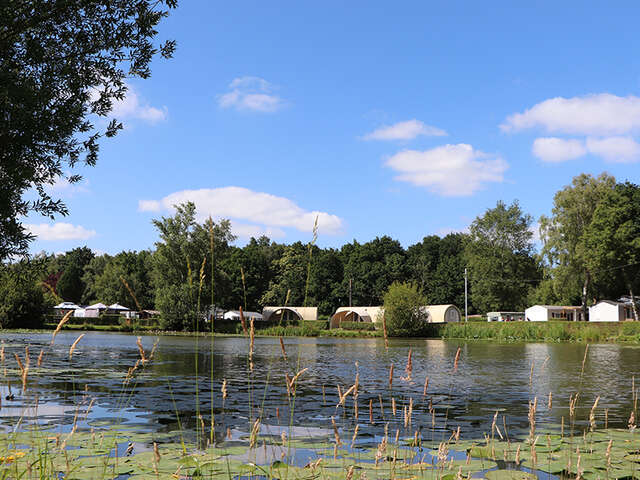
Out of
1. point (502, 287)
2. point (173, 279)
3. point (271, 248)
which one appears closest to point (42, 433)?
point (173, 279)

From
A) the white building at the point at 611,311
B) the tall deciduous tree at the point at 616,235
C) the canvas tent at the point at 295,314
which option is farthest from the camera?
the canvas tent at the point at 295,314

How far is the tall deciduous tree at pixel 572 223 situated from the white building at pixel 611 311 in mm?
3467

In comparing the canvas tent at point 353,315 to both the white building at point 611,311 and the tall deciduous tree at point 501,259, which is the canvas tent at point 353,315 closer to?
the tall deciduous tree at point 501,259

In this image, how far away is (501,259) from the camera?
259ft

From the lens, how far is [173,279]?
216 feet

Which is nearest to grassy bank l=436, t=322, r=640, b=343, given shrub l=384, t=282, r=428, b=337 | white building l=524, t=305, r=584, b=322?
shrub l=384, t=282, r=428, b=337

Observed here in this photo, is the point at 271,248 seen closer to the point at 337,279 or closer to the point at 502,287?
the point at 337,279

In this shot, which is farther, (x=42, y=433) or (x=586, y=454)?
(x=42, y=433)

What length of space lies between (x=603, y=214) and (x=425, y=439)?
196 feet

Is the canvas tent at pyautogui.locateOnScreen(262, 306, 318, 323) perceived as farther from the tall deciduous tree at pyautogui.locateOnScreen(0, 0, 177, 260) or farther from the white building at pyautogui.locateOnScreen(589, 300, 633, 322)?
the tall deciduous tree at pyautogui.locateOnScreen(0, 0, 177, 260)

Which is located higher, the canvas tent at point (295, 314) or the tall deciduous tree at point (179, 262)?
the tall deciduous tree at point (179, 262)

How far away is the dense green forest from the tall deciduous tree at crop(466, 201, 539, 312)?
15 centimetres

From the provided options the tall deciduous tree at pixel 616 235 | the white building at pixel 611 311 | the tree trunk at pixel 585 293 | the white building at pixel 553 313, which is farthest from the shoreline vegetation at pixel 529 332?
the white building at pixel 553 313

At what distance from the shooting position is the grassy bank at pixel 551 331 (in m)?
47.3
